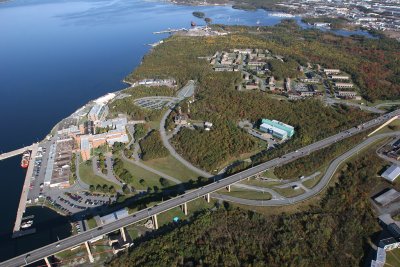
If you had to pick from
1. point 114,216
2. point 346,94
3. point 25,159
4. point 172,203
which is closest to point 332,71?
point 346,94

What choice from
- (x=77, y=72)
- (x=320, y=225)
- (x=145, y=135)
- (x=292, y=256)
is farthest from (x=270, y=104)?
(x=77, y=72)

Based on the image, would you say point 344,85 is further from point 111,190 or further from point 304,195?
point 111,190

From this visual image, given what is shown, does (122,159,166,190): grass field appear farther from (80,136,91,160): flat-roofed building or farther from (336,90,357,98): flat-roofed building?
(336,90,357,98): flat-roofed building

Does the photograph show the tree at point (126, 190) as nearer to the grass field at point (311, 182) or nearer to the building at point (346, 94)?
the grass field at point (311, 182)

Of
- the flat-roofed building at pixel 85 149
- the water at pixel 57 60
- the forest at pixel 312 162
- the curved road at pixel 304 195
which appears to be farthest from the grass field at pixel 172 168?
the water at pixel 57 60

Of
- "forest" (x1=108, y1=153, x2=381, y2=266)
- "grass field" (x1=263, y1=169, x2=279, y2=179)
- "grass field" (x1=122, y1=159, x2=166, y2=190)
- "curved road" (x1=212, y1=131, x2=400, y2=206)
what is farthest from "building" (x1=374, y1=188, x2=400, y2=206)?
"grass field" (x1=122, y1=159, x2=166, y2=190)
